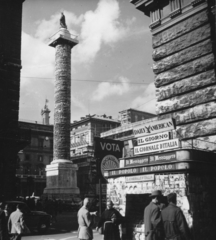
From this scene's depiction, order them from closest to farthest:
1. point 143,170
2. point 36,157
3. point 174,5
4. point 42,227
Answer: point 143,170
point 174,5
point 42,227
point 36,157

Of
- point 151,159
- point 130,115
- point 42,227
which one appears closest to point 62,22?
point 42,227

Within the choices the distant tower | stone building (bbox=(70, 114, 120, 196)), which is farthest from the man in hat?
the distant tower

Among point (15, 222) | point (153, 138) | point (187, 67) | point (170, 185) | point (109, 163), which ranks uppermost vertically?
point (187, 67)

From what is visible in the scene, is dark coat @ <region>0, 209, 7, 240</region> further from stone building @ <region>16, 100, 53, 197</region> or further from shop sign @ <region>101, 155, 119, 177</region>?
stone building @ <region>16, 100, 53, 197</region>

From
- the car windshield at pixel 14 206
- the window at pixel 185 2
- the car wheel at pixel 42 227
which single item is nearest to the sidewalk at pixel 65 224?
the car wheel at pixel 42 227

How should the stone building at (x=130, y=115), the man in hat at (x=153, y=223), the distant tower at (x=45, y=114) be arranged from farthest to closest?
1. the stone building at (x=130, y=115)
2. the distant tower at (x=45, y=114)
3. the man in hat at (x=153, y=223)

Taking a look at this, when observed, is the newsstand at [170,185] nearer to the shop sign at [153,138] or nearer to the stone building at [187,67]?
the shop sign at [153,138]

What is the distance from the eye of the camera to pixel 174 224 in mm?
5211

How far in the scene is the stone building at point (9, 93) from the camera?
1944 centimetres

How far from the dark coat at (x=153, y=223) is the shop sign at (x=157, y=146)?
252 centimetres

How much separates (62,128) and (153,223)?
30400 mm

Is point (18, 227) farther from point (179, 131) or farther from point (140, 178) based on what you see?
point (179, 131)

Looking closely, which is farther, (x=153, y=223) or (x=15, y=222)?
(x=15, y=222)

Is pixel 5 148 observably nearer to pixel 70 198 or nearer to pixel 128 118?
pixel 70 198
